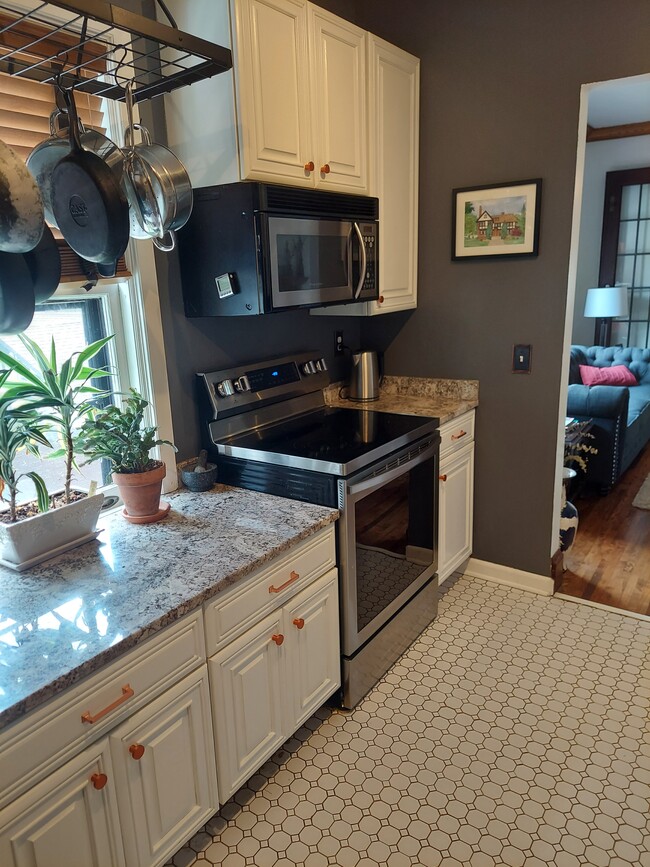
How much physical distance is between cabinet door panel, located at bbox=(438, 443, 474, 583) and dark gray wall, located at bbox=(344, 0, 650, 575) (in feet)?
0.28

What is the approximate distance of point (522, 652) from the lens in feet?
8.34

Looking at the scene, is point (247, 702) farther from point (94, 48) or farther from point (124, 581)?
point (94, 48)

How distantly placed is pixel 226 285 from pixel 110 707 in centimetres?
132

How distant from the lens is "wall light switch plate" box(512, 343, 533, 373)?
2.78 m

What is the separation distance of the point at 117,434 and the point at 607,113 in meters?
5.25

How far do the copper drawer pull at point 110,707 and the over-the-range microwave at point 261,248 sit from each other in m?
1.20

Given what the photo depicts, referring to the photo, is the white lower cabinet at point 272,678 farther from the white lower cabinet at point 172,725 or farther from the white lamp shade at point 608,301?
the white lamp shade at point 608,301

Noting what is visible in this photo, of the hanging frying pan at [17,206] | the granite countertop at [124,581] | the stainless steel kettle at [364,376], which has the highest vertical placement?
the hanging frying pan at [17,206]

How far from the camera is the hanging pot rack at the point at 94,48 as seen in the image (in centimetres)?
120

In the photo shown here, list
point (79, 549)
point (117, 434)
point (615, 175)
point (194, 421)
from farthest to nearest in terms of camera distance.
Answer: point (615, 175), point (194, 421), point (117, 434), point (79, 549)

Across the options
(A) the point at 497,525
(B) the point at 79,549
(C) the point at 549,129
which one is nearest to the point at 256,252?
(B) the point at 79,549

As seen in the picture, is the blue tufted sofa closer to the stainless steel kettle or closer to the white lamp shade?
the white lamp shade

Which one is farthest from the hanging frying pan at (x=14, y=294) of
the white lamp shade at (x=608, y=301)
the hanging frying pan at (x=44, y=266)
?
the white lamp shade at (x=608, y=301)

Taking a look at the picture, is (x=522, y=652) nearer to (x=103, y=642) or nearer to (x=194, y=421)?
(x=194, y=421)
